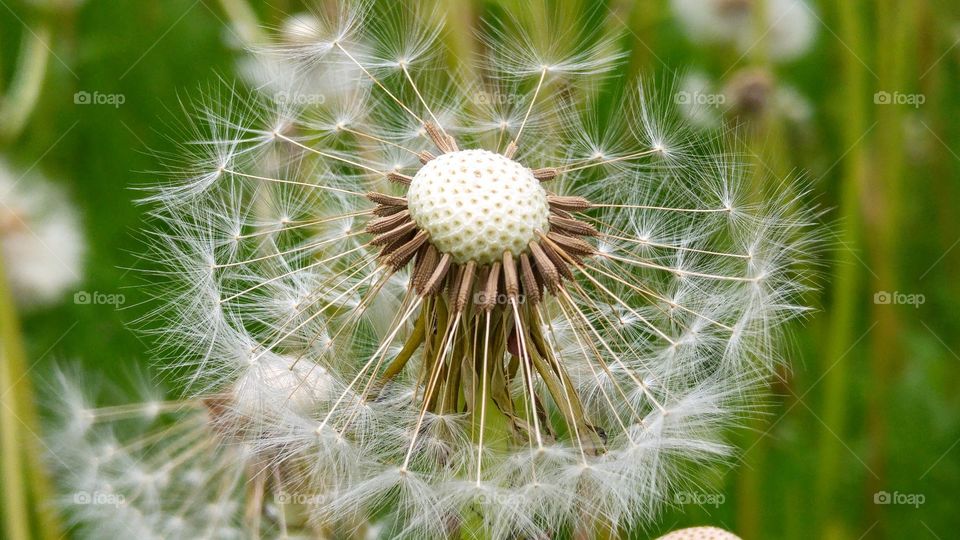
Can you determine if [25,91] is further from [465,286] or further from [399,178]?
[465,286]

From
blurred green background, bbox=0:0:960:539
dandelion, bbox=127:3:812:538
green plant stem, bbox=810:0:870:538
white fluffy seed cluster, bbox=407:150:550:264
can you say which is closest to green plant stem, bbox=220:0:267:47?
blurred green background, bbox=0:0:960:539

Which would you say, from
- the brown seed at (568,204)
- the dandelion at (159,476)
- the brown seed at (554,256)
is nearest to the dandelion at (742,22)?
the brown seed at (568,204)

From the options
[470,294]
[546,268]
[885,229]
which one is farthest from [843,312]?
[470,294]

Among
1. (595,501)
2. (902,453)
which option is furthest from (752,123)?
(595,501)

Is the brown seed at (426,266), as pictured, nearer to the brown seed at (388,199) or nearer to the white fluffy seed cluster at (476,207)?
the white fluffy seed cluster at (476,207)

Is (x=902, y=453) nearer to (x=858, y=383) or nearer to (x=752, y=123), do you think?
(x=858, y=383)
